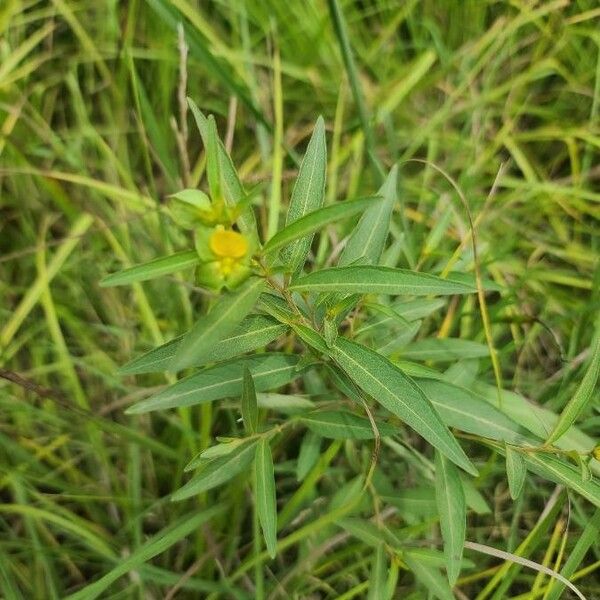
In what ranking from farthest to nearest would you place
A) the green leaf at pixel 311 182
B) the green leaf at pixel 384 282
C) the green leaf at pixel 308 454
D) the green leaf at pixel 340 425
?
the green leaf at pixel 308 454 < the green leaf at pixel 340 425 < the green leaf at pixel 311 182 < the green leaf at pixel 384 282

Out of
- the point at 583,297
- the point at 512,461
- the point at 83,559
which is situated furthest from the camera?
the point at 583,297

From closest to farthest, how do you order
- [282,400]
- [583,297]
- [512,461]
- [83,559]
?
[512,461]
[282,400]
[83,559]
[583,297]

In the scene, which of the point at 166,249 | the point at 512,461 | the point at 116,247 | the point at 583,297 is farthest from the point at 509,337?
the point at 116,247

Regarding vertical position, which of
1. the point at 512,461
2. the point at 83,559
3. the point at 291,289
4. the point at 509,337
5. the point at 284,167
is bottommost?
the point at 83,559

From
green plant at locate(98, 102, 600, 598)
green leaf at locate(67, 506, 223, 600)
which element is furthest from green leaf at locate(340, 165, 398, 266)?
green leaf at locate(67, 506, 223, 600)

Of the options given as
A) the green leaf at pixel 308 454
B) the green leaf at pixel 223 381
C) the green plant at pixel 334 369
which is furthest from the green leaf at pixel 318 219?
the green leaf at pixel 308 454

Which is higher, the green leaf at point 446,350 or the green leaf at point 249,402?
the green leaf at point 249,402

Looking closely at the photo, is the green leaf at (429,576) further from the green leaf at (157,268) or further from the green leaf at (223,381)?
the green leaf at (157,268)

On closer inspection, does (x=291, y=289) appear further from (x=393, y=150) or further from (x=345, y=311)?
(x=393, y=150)
